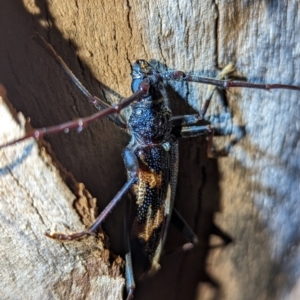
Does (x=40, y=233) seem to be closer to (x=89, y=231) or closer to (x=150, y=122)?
(x=89, y=231)

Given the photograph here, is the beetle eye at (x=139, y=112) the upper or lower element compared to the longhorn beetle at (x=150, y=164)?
upper

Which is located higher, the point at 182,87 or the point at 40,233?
the point at 182,87

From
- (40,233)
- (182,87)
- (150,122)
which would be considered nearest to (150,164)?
(150,122)

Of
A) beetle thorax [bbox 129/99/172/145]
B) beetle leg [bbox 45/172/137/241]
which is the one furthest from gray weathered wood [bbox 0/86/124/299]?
beetle thorax [bbox 129/99/172/145]

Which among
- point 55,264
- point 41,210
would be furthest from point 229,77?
point 55,264

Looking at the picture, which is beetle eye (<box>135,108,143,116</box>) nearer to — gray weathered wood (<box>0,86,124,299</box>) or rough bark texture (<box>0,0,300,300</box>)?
rough bark texture (<box>0,0,300,300</box>)

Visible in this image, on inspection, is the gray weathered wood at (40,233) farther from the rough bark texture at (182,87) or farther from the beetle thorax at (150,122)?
the beetle thorax at (150,122)

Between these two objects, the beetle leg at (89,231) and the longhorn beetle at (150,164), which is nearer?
the beetle leg at (89,231)

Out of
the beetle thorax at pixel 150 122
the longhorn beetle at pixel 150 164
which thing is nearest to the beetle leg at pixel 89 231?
the longhorn beetle at pixel 150 164

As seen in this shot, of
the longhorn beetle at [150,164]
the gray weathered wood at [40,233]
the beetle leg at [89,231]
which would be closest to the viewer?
the gray weathered wood at [40,233]
